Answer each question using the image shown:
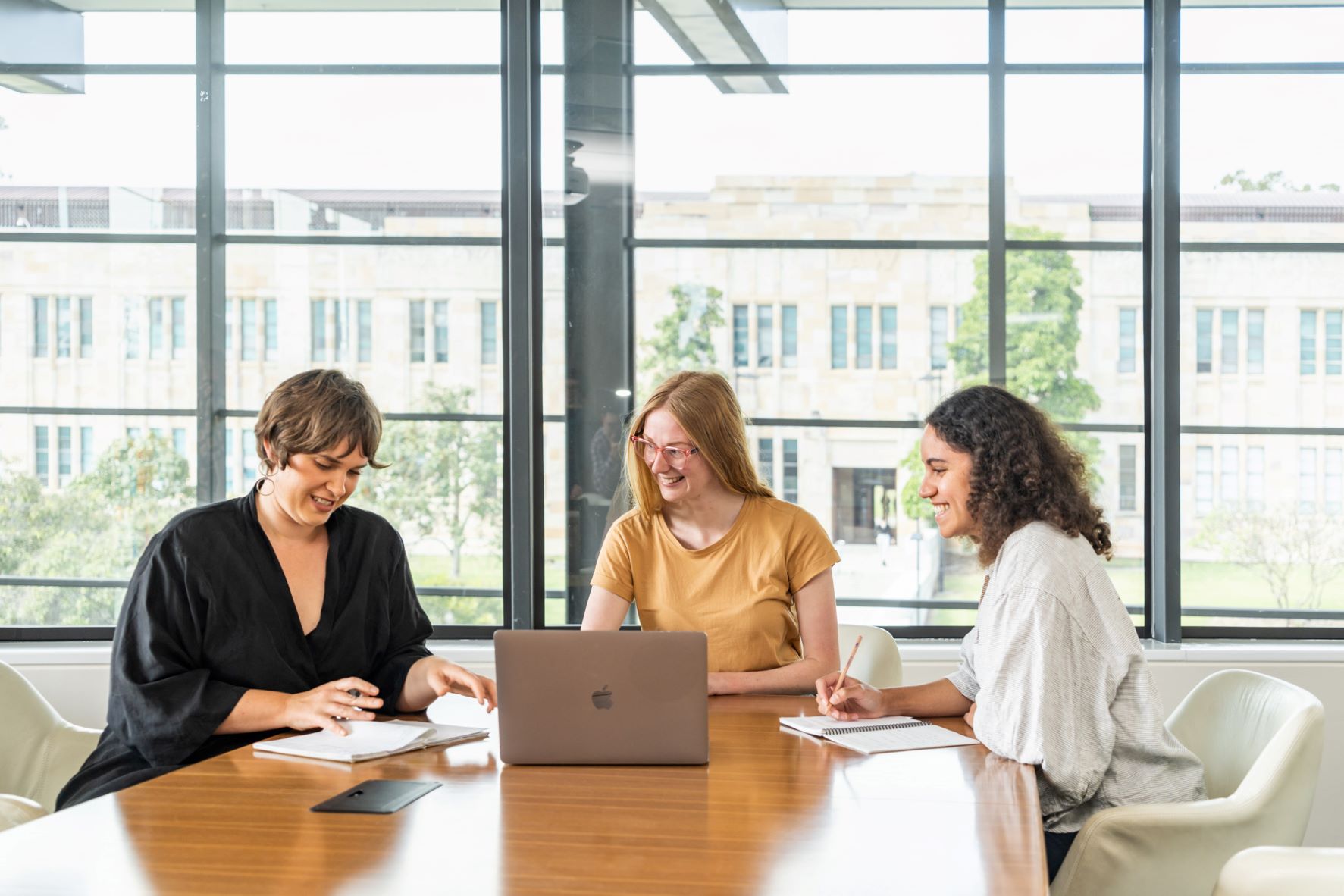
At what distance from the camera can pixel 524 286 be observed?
15.3ft

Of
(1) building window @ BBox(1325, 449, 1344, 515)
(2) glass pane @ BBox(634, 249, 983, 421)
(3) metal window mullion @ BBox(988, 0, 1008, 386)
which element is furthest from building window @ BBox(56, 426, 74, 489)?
(1) building window @ BBox(1325, 449, 1344, 515)

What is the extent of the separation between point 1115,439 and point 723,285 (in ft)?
5.28

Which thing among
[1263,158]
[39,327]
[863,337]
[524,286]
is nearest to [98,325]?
[39,327]

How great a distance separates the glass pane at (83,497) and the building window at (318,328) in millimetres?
570

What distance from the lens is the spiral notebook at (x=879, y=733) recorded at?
2172mm

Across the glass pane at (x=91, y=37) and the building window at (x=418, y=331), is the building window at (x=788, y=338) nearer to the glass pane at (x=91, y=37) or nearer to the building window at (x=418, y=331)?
Answer: the building window at (x=418, y=331)

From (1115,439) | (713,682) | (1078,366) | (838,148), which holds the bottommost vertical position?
(713,682)

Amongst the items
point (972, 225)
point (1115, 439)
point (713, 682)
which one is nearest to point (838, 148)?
point (972, 225)

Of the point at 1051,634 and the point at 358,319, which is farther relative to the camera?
the point at 358,319

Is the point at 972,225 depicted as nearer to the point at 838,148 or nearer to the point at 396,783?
the point at 838,148

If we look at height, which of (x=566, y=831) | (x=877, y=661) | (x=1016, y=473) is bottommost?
(x=877, y=661)

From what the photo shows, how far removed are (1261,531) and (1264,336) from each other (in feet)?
2.41

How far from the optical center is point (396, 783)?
6.21 feet

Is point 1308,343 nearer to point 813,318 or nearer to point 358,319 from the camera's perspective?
point 813,318
